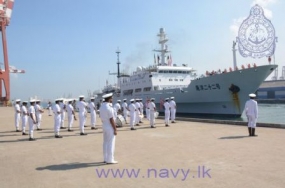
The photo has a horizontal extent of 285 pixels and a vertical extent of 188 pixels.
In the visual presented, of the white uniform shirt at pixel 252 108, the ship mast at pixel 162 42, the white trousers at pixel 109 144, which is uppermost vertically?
the ship mast at pixel 162 42

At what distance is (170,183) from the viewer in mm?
4168

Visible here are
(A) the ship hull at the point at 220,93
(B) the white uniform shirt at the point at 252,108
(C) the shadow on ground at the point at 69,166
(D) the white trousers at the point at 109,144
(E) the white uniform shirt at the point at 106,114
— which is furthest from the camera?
(A) the ship hull at the point at 220,93

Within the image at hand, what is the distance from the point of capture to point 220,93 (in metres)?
21.5

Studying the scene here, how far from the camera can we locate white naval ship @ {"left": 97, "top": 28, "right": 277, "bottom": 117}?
66.3 ft

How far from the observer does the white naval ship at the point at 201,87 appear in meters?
20.2

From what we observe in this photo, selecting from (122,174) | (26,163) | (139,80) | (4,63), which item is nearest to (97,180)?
(122,174)

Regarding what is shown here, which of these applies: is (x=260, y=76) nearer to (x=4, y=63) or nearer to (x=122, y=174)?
(x=122, y=174)

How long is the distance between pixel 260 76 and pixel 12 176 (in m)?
18.5

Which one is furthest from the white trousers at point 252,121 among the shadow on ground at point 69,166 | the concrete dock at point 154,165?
the shadow on ground at point 69,166

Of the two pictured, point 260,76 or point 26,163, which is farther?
point 260,76

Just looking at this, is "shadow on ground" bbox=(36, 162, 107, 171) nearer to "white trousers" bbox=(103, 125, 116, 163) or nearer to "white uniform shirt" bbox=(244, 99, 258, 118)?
"white trousers" bbox=(103, 125, 116, 163)

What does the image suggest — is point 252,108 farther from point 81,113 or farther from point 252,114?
point 81,113

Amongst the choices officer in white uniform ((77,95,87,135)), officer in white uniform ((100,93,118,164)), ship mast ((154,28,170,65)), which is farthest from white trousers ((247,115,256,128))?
ship mast ((154,28,170,65))

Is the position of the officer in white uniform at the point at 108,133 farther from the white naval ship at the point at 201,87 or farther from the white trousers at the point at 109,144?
the white naval ship at the point at 201,87
